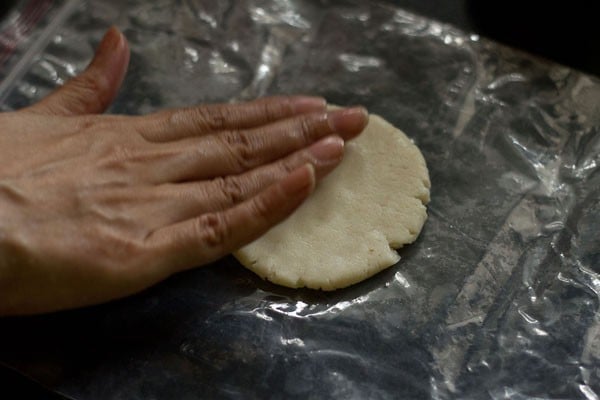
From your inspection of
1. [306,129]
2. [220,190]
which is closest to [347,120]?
[306,129]

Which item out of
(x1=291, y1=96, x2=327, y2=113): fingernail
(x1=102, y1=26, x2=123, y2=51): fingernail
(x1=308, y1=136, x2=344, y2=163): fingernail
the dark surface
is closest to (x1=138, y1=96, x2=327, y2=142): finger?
(x1=291, y1=96, x2=327, y2=113): fingernail

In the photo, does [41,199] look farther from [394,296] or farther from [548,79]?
[548,79]

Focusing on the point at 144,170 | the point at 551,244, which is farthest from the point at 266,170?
the point at 551,244

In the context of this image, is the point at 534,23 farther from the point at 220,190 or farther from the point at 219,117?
the point at 220,190

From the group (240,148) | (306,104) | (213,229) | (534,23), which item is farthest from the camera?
(534,23)

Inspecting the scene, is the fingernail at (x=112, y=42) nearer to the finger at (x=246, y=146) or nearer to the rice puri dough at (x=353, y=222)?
the finger at (x=246, y=146)

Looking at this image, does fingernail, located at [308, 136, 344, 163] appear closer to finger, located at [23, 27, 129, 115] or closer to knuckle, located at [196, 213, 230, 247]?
knuckle, located at [196, 213, 230, 247]

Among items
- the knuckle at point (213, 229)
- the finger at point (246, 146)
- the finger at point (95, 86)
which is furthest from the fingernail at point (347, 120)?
the finger at point (95, 86)
